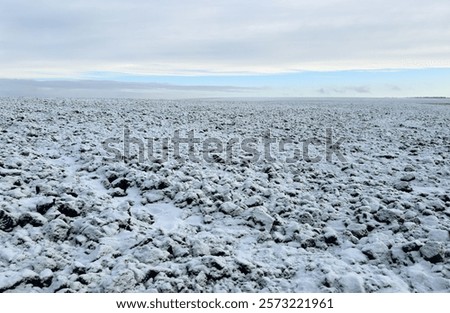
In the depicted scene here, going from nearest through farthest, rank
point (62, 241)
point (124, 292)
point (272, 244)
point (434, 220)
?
point (124, 292) < point (62, 241) < point (272, 244) < point (434, 220)

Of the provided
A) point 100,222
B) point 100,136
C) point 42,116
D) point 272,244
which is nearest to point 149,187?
point 100,222

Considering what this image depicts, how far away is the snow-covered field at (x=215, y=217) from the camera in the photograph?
16.9 feet

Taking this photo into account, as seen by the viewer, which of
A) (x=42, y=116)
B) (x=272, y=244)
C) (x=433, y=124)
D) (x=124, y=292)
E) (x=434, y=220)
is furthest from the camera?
(x=433, y=124)

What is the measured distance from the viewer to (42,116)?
1572 cm

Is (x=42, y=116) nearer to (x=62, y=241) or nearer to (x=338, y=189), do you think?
(x=62, y=241)

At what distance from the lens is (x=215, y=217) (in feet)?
23.4

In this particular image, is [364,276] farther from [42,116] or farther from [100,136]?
[42,116]

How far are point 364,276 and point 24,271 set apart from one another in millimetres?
4834

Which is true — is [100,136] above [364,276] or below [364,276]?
above

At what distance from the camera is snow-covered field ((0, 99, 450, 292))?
5145 mm
